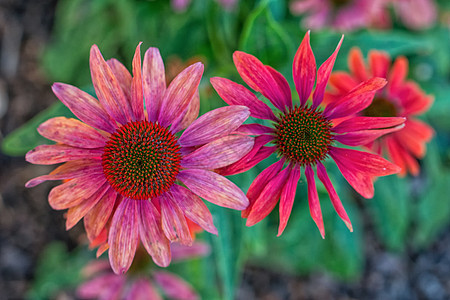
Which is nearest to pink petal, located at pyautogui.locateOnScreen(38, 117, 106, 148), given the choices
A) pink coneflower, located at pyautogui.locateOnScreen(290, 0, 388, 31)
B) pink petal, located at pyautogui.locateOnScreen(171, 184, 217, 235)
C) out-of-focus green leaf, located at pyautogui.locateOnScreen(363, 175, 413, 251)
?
pink petal, located at pyautogui.locateOnScreen(171, 184, 217, 235)

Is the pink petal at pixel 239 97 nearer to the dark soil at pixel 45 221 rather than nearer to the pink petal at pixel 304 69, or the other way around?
the pink petal at pixel 304 69

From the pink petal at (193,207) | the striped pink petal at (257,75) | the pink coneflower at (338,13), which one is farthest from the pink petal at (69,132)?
the pink coneflower at (338,13)

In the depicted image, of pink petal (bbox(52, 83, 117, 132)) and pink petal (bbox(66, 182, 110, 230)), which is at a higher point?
pink petal (bbox(52, 83, 117, 132))

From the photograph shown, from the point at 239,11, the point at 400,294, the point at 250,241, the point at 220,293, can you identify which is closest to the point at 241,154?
the point at 250,241

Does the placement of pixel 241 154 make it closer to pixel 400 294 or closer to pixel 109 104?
pixel 109 104

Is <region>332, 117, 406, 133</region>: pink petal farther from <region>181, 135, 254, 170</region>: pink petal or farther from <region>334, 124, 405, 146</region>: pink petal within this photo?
<region>181, 135, 254, 170</region>: pink petal

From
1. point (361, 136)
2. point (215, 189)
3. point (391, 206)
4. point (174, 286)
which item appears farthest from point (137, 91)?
point (391, 206)
